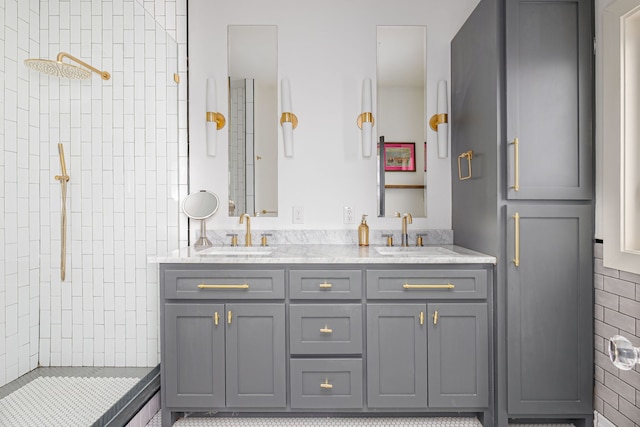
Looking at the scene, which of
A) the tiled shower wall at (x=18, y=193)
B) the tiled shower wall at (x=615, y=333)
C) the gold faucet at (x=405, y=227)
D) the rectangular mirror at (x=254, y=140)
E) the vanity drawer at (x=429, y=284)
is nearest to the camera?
the tiled shower wall at (x=615, y=333)

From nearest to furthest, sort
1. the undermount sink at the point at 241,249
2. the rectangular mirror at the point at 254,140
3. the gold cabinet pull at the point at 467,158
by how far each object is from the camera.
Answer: the gold cabinet pull at the point at 467,158
the undermount sink at the point at 241,249
the rectangular mirror at the point at 254,140

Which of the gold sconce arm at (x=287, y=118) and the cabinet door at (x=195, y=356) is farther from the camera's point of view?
the gold sconce arm at (x=287, y=118)

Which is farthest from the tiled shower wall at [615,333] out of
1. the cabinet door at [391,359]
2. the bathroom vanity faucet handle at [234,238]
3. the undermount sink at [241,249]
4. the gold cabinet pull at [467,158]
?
the bathroom vanity faucet handle at [234,238]

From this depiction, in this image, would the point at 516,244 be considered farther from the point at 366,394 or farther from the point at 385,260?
the point at 366,394

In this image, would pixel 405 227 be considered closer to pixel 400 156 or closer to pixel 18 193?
pixel 400 156

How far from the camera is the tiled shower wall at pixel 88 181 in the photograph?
1.81 metres

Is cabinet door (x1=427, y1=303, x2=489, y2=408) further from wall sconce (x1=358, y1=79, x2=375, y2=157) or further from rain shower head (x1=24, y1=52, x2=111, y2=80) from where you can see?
rain shower head (x1=24, y1=52, x2=111, y2=80)

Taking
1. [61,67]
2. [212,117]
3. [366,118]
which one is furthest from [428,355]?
[61,67]

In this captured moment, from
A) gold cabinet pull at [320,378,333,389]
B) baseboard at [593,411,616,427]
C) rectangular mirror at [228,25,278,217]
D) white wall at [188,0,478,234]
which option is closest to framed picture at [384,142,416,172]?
white wall at [188,0,478,234]

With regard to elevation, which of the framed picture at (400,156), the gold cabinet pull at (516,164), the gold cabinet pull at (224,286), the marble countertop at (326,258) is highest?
the framed picture at (400,156)

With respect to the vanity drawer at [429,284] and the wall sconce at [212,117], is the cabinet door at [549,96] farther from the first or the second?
the wall sconce at [212,117]

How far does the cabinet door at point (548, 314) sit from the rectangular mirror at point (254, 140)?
1.43 m

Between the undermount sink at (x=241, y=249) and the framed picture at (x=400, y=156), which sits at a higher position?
the framed picture at (x=400, y=156)

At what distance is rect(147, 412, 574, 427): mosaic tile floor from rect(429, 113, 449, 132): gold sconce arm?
67.0 inches
